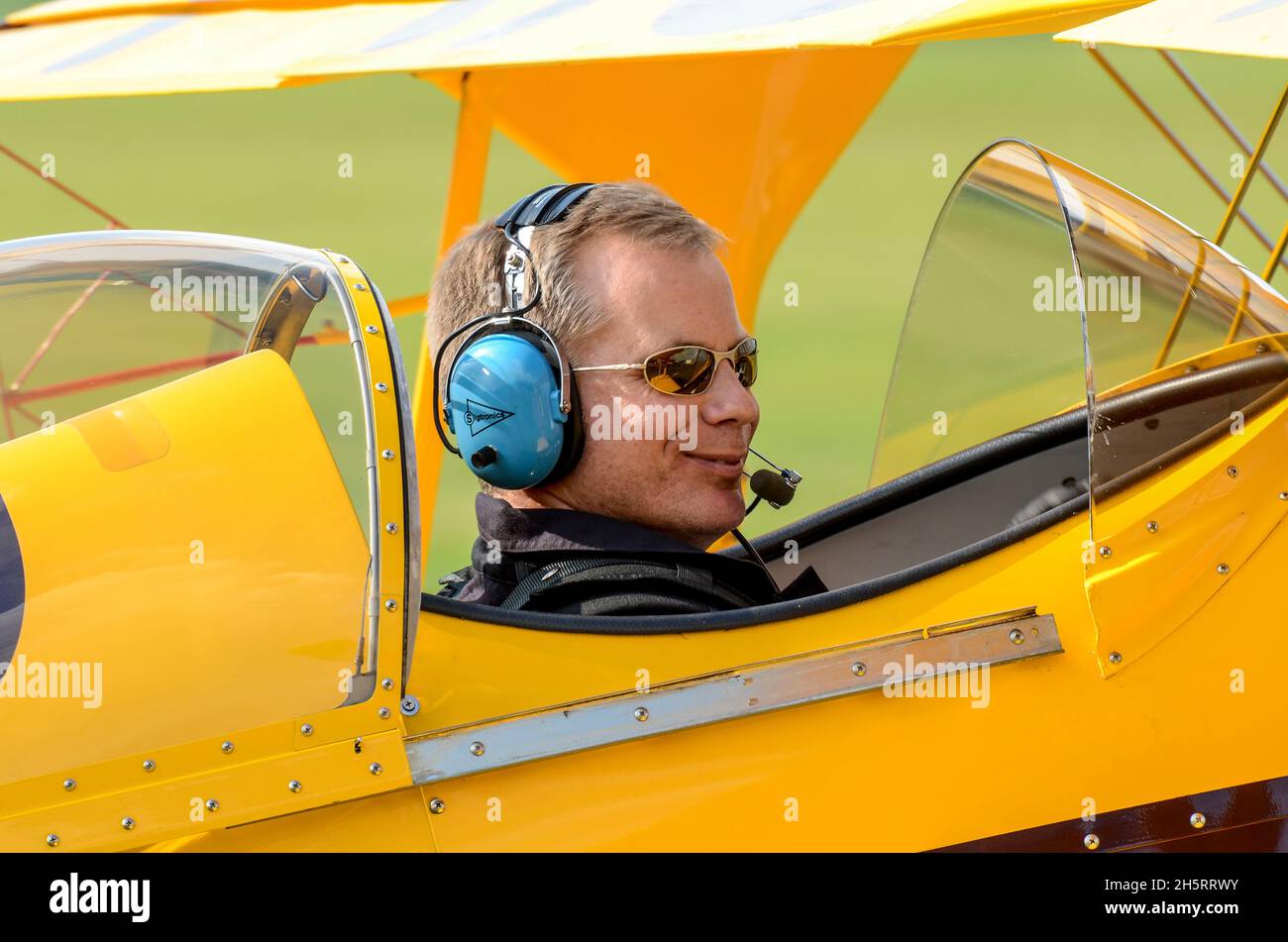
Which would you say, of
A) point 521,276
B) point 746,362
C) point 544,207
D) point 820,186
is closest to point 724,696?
point 746,362

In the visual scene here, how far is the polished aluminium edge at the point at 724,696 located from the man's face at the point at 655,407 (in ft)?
1.45

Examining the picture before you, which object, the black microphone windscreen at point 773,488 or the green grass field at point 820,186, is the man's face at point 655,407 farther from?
the green grass field at point 820,186

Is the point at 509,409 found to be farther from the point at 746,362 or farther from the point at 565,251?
the point at 746,362

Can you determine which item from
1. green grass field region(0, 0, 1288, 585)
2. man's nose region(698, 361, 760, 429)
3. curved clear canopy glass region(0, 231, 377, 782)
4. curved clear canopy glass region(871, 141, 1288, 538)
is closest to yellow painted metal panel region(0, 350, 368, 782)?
curved clear canopy glass region(0, 231, 377, 782)

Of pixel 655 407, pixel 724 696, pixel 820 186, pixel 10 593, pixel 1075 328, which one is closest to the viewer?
pixel 10 593

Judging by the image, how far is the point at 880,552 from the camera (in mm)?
2559

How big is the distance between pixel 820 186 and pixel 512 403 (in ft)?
34.3

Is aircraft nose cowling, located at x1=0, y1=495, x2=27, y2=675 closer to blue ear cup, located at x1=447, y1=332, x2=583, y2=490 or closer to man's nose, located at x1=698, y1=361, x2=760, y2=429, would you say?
blue ear cup, located at x1=447, y1=332, x2=583, y2=490

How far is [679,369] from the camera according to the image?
6.58ft

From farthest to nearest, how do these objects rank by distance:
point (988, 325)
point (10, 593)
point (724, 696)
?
point (988, 325) → point (724, 696) → point (10, 593)

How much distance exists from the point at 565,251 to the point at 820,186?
10.3 m

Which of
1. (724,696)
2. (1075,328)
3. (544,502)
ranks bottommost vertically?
(724,696)

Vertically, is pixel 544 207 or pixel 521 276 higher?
pixel 544 207

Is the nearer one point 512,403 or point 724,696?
point 724,696
